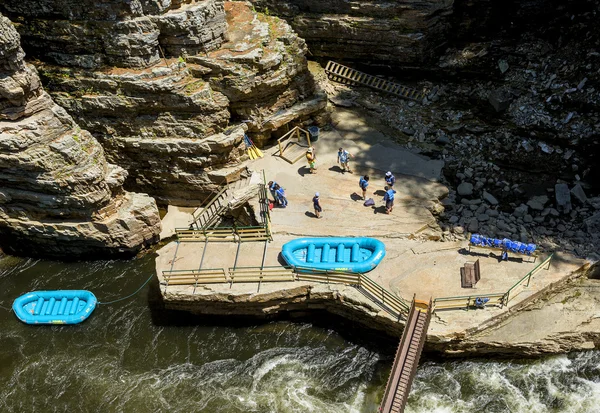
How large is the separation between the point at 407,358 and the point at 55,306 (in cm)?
1559

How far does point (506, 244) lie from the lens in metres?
20.3

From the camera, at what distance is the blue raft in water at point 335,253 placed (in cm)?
2069

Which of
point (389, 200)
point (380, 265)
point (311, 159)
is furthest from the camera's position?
point (311, 159)

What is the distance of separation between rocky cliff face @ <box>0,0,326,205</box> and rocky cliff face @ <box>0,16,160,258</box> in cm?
246

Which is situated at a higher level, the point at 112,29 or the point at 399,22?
the point at 112,29

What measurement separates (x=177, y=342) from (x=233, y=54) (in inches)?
547

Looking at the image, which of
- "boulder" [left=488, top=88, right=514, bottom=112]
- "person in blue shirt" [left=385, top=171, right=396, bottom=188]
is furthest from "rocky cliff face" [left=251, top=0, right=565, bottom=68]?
"person in blue shirt" [left=385, top=171, right=396, bottom=188]

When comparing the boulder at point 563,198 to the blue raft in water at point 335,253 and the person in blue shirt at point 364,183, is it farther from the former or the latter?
the blue raft in water at point 335,253

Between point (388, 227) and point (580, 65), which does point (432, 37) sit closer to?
point (580, 65)

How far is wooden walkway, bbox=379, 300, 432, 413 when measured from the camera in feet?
55.3

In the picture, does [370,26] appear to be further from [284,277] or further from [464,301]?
[464,301]

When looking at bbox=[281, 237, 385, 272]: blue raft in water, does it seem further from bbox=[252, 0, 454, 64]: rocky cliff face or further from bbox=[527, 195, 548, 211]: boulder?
bbox=[252, 0, 454, 64]: rocky cliff face

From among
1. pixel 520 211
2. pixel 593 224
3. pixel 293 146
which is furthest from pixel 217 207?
pixel 593 224

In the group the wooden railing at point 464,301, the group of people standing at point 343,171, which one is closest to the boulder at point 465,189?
the group of people standing at point 343,171
